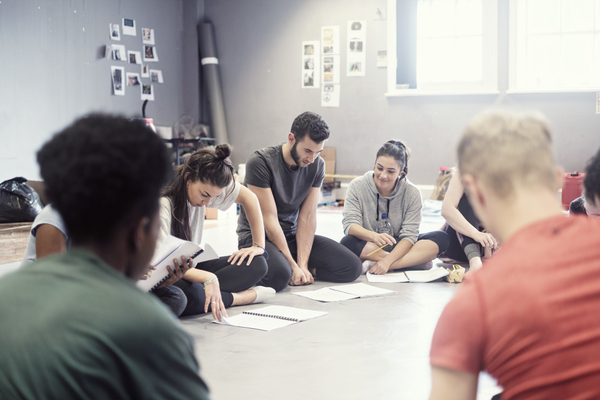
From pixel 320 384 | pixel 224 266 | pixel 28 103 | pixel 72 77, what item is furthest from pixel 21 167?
pixel 320 384

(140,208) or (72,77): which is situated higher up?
(72,77)

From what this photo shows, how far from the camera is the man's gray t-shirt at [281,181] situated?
9.45ft

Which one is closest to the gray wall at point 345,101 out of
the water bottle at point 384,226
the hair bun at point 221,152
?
the water bottle at point 384,226

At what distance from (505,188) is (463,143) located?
0.08 metres

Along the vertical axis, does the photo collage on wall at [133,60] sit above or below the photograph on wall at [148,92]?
above

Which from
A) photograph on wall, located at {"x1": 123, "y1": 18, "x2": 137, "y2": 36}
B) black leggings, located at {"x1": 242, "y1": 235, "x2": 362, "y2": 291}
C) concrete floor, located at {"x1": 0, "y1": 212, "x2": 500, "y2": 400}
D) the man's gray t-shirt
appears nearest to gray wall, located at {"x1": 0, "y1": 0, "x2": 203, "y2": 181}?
photograph on wall, located at {"x1": 123, "y1": 18, "x2": 137, "y2": 36}

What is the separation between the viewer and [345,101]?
6602mm

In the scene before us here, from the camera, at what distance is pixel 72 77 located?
5391 mm

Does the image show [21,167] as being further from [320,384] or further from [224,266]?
[320,384]

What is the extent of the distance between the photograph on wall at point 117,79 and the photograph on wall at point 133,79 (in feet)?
0.39

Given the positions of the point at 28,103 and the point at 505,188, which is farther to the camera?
the point at 28,103

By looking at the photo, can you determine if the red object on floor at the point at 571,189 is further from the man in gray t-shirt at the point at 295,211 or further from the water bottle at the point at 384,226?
the man in gray t-shirt at the point at 295,211

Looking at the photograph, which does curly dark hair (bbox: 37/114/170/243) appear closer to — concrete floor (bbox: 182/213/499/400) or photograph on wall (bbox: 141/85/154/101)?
concrete floor (bbox: 182/213/499/400)

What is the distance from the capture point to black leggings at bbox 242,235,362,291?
2.71m
